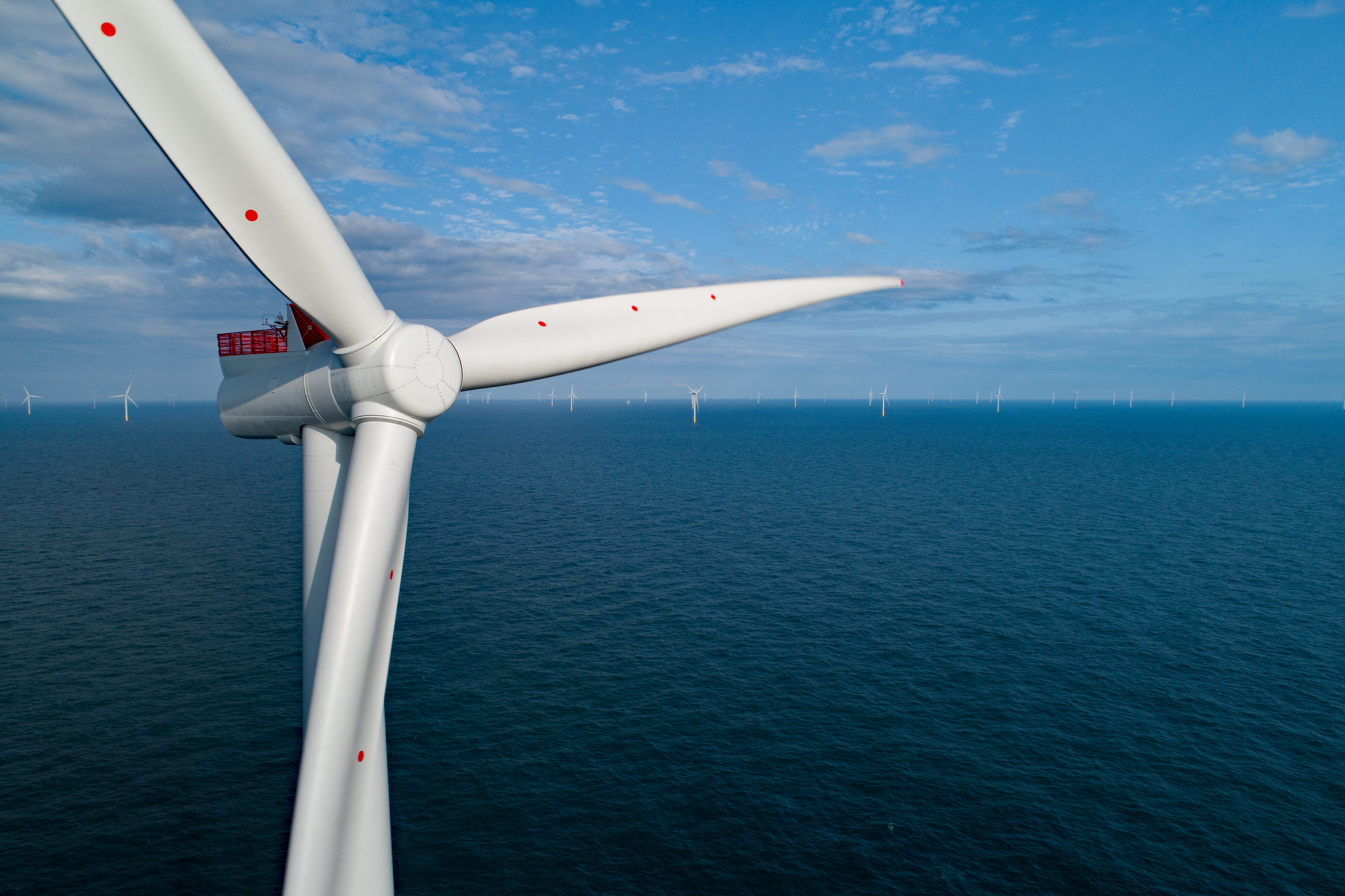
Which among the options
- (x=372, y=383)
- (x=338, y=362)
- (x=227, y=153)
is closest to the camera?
(x=227, y=153)

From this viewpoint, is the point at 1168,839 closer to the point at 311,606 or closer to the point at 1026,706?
the point at 1026,706

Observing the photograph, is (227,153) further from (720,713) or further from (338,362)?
(720,713)

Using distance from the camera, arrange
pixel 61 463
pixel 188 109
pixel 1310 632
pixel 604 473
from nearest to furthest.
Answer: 1. pixel 188 109
2. pixel 1310 632
3. pixel 604 473
4. pixel 61 463

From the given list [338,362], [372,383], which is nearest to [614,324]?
[372,383]

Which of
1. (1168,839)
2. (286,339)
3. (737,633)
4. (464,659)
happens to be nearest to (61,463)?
(464,659)

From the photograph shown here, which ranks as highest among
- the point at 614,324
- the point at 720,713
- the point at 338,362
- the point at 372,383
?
the point at 614,324

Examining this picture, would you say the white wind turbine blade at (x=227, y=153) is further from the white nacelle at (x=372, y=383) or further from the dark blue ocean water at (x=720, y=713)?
the dark blue ocean water at (x=720, y=713)
